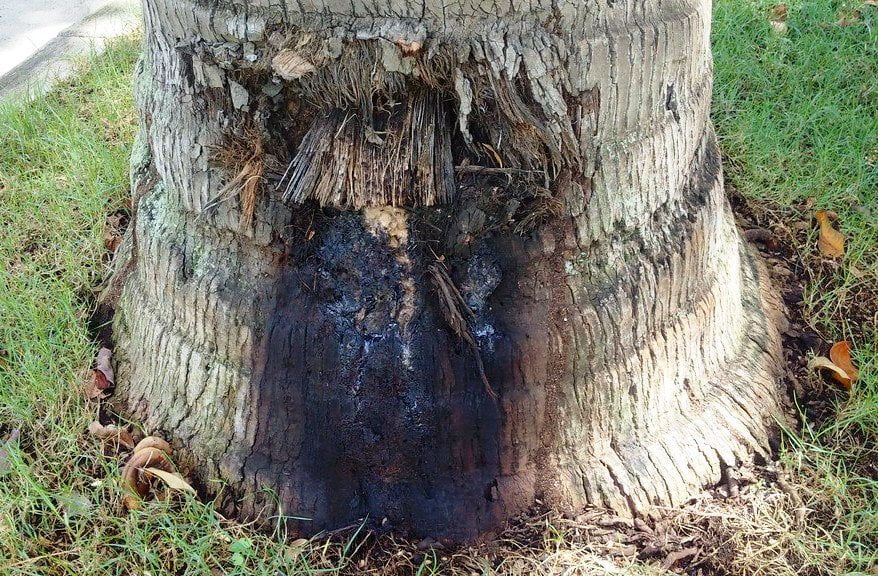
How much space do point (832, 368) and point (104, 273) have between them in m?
2.74

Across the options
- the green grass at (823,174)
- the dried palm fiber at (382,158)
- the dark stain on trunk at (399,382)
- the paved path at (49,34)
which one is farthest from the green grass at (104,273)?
the dried palm fiber at (382,158)

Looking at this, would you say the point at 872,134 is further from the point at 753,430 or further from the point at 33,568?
the point at 33,568

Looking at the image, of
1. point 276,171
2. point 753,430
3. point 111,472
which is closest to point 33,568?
point 111,472

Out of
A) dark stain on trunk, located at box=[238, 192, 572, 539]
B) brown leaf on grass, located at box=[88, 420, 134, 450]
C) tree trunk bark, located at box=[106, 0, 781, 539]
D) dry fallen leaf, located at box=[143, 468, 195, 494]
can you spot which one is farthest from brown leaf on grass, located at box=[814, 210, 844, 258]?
brown leaf on grass, located at box=[88, 420, 134, 450]

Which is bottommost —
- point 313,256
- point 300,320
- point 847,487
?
point 847,487

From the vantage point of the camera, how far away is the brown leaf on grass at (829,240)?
2.97 m

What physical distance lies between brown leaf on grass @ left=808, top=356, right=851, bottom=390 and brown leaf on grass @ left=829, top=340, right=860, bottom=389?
18 millimetres

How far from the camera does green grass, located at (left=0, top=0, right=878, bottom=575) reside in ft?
6.43

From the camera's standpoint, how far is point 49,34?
5.15 m

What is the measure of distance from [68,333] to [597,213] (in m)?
1.91

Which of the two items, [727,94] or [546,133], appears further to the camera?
[727,94]

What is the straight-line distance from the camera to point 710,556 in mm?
1977

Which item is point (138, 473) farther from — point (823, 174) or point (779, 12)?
point (779, 12)

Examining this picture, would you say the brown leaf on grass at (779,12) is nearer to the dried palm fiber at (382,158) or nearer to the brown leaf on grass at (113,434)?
the dried palm fiber at (382,158)
